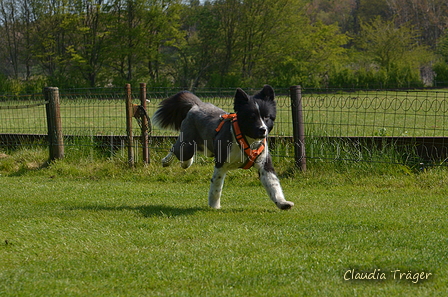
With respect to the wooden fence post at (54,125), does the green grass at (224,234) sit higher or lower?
lower

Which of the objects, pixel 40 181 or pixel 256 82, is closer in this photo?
pixel 40 181

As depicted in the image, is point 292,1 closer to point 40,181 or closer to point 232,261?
point 40,181

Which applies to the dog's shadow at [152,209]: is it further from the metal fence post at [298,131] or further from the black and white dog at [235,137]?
the metal fence post at [298,131]

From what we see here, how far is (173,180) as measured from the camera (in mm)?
8836

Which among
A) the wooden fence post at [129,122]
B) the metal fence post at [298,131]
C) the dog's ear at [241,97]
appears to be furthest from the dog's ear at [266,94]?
the wooden fence post at [129,122]

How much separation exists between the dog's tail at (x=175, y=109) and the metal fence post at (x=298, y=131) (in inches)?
77.6

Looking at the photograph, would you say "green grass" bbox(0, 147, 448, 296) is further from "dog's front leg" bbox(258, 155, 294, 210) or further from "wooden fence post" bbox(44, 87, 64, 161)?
"wooden fence post" bbox(44, 87, 64, 161)

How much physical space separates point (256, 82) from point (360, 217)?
37.3m

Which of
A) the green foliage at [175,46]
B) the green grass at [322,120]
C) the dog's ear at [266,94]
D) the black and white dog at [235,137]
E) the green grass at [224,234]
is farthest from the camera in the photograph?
the green foliage at [175,46]

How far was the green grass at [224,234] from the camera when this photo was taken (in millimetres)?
3916

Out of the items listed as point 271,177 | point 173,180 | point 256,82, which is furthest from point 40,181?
point 256,82

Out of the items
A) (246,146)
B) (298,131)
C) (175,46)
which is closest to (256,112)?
(246,146)

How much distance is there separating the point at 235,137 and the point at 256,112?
1.61 ft

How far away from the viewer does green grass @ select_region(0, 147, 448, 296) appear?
392 cm
